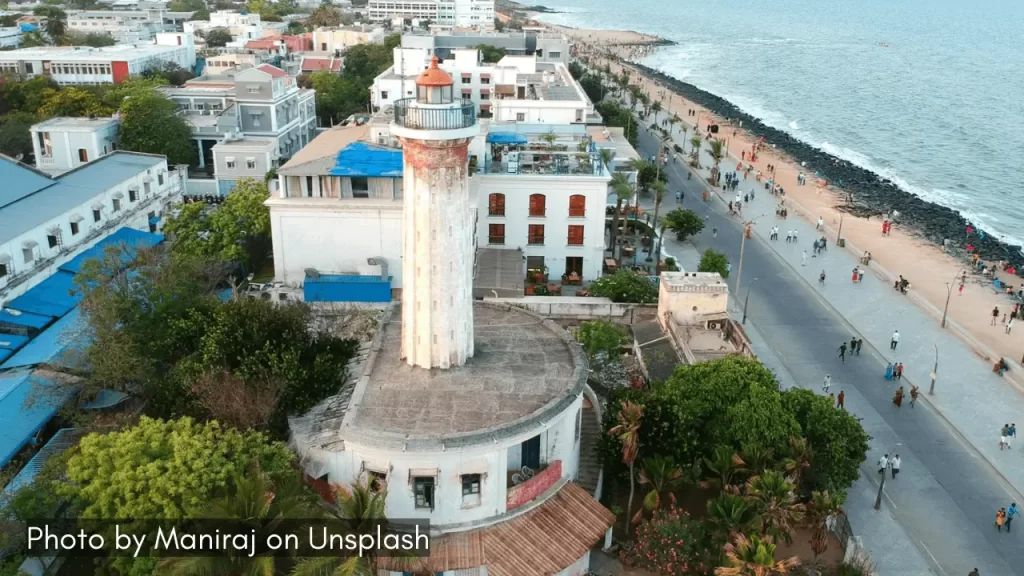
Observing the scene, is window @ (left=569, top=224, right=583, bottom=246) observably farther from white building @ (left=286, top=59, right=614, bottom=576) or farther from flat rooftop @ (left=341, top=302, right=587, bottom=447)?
white building @ (left=286, top=59, right=614, bottom=576)

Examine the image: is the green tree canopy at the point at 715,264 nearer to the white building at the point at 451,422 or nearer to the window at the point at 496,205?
the window at the point at 496,205

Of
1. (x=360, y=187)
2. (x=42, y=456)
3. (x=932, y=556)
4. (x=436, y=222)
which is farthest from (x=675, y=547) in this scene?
(x=360, y=187)

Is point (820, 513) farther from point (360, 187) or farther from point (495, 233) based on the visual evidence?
point (495, 233)

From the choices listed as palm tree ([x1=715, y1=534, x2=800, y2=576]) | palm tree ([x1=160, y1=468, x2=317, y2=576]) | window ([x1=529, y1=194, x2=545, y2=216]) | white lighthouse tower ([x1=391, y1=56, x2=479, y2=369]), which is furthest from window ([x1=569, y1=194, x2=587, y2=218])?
palm tree ([x1=160, y1=468, x2=317, y2=576])

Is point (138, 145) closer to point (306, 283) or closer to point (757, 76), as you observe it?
point (306, 283)

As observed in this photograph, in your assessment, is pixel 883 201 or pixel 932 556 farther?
pixel 883 201

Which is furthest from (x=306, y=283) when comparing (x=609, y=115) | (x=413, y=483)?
(x=609, y=115)
